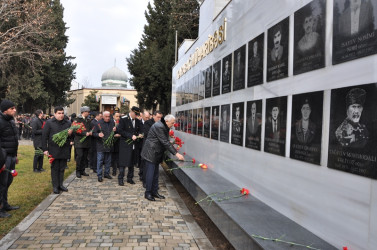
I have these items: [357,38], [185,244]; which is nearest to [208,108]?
[185,244]

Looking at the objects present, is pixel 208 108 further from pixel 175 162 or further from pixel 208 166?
pixel 175 162

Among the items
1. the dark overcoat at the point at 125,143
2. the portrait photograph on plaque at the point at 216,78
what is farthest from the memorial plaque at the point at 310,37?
the dark overcoat at the point at 125,143

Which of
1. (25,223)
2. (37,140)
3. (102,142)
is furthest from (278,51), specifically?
(37,140)

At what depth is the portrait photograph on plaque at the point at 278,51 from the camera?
11.7 ft

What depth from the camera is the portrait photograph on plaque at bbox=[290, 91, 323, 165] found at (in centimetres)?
288

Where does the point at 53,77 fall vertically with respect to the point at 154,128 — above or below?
above

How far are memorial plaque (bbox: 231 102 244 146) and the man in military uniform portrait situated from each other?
90.6 inches

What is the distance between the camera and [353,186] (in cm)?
243

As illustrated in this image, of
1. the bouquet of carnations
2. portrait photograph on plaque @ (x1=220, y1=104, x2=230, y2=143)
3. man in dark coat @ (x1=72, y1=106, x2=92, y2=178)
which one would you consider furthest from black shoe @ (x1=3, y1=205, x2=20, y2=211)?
portrait photograph on plaque @ (x1=220, y1=104, x2=230, y2=143)

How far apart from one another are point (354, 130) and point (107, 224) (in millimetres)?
4007

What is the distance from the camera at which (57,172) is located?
721 centimetres

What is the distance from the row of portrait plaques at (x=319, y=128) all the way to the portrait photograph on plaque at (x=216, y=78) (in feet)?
4.59

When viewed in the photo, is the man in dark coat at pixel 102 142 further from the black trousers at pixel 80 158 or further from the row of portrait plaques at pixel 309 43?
the row of portrait plaques at pixel 309 43

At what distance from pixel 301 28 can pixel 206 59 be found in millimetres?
4081
